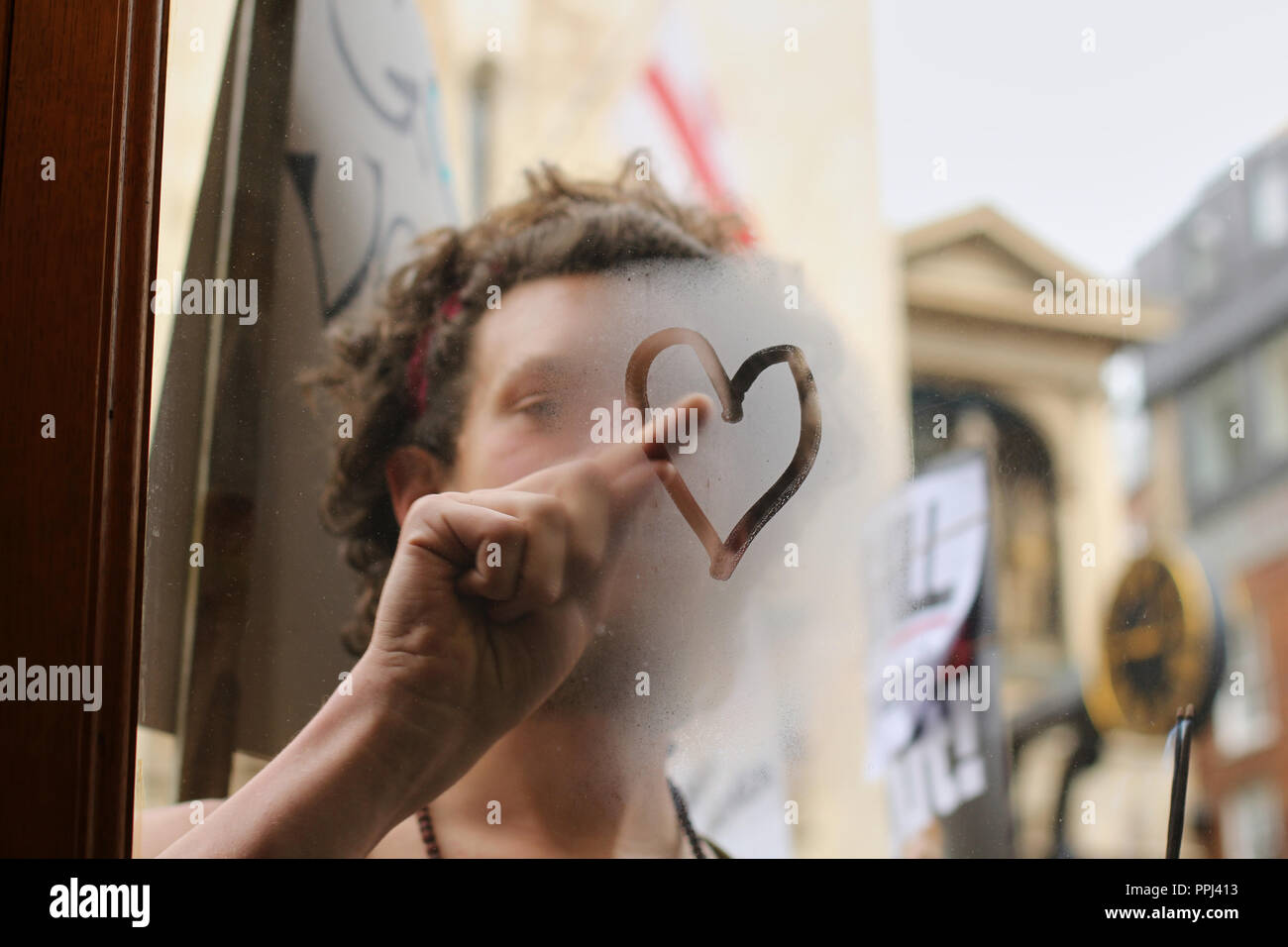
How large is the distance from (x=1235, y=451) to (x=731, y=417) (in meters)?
0.62

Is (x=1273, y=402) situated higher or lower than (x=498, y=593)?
higher

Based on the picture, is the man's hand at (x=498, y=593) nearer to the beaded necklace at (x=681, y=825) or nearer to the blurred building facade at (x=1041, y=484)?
the beaded necklace at (x=681, y=825)

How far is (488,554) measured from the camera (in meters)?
1.31

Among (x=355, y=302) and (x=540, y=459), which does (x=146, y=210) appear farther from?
(x=540, y=459)

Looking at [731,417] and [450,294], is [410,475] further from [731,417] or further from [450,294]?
[731,417]

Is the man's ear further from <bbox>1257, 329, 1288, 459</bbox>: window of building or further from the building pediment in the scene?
<bbox>1257, 329, 1288, 459</bbox>: window of building

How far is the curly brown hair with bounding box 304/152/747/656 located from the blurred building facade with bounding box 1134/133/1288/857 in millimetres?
567

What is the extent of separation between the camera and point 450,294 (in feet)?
4.71

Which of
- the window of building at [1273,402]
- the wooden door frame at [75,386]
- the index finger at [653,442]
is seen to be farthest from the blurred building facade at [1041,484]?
the wooden door frame at [75,386]

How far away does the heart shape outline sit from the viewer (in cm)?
134

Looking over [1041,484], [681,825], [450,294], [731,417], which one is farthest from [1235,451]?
[450,294]

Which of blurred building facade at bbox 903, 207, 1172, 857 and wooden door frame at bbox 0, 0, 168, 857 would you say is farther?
blurred building facade at bbox 903, 207, 1172, 857

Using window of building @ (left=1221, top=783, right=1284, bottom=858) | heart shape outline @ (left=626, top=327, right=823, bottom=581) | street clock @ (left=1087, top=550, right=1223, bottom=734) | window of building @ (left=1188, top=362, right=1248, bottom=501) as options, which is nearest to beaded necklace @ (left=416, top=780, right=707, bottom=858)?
heart shape outline @ (left=626, top=327, right=823, bottom=581)

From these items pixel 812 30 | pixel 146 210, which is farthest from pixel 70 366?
pixel 812 30
